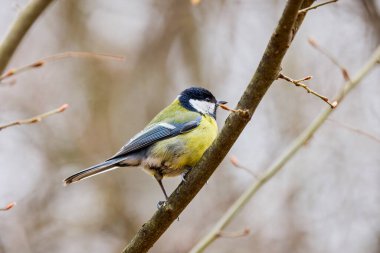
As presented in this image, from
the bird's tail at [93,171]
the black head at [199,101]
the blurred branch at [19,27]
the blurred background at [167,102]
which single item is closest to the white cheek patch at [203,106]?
the black head at [199,101]

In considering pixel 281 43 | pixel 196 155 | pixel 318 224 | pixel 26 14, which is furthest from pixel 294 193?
pixel 26 14

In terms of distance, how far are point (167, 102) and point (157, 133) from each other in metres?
3.39

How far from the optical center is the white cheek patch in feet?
12.5

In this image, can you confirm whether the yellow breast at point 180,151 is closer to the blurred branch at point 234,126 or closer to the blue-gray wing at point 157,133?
the blue-gray wing at point 157,133

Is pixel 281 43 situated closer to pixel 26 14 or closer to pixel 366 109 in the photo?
pixel 26 14

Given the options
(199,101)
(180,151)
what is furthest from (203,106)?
(180,151)

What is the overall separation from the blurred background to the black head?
168cm

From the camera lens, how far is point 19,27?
6.48 ft

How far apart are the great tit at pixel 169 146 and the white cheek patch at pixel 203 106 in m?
0.04

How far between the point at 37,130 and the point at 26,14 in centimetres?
478

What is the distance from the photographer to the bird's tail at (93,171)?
297 cm

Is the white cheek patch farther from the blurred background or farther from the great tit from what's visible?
the blurred background


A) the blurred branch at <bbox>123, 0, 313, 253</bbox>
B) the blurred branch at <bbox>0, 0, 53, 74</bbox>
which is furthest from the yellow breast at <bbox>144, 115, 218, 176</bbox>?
the blurred branch at <bbox>0, 0, 53, 74</bbox>

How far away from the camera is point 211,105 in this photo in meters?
3.90
